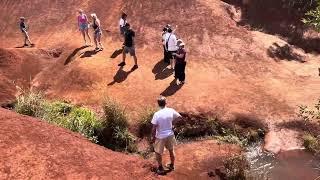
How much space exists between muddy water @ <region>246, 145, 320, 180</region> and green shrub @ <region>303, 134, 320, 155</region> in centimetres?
21

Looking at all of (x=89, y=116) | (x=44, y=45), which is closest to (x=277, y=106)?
(x=89, y=116)

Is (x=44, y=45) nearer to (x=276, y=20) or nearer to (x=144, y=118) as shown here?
(x=144, y=118)

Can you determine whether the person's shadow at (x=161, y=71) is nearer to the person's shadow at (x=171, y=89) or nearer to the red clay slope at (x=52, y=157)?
the person's shadow at (x=171, y=89)

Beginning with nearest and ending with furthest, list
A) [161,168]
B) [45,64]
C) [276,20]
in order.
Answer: [161,168]
[45,64]
[276,20]

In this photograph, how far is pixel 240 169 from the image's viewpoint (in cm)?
1271

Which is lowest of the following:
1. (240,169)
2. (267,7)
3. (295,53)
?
(240,169)

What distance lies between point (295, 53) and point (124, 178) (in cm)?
1208

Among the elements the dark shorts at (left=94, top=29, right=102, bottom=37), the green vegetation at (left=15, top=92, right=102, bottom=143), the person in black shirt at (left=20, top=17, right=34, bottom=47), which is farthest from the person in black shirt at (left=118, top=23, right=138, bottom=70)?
the person in black shirt at (left=20, top=17, right=34, bottom=47)

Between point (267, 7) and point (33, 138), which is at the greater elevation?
point (267, 7)

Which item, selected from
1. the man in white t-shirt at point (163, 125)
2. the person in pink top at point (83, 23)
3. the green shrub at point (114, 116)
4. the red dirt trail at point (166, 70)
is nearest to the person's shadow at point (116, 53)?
the red dirt trail at point (166, 70)

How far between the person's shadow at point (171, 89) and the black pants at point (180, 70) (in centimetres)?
28

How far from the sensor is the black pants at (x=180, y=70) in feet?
57.0

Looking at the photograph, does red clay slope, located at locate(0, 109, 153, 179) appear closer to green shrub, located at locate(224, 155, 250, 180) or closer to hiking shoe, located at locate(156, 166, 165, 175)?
hiking shoe, located at locate(156, 166, 165, 175)

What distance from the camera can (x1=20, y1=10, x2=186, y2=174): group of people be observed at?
11438mm
